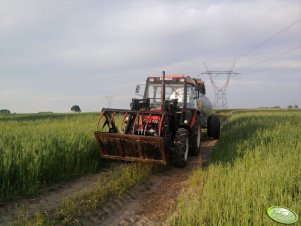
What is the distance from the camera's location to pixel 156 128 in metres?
7.74

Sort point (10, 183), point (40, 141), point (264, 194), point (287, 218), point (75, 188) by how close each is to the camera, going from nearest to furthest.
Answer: point (287, 218), point (264, 194), point (10, 183), point (75, 188), point (40, 141)

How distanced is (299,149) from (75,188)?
5.23m

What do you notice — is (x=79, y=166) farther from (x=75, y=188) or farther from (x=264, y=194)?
(x=264, y=194)

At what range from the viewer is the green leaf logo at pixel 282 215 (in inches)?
123

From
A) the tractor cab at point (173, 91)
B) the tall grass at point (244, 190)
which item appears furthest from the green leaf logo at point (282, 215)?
the tractor cab at point (173, 91)

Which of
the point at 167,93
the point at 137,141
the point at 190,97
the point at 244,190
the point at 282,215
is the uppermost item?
the point at 167,93

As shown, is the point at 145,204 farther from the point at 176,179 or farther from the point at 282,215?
the point at 282,215

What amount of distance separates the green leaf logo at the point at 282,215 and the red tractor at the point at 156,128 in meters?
3.56

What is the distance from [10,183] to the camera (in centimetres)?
566

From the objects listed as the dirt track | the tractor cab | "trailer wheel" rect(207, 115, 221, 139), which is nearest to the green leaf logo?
the dirt track

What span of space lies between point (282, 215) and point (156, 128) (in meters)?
4.68

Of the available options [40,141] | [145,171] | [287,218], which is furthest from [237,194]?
[40,141]

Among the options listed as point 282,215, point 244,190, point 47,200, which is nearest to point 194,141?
point 244,190

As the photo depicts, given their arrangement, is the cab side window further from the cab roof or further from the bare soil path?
the bare soil path
